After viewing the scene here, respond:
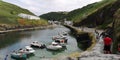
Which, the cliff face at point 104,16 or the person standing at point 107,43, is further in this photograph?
the cliff face at point 104,16

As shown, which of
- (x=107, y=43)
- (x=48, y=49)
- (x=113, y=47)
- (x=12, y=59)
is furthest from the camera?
(x=48, y=49)

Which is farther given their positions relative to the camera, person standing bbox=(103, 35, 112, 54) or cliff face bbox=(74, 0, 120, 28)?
cliff face bbox=(74, 0, 120, 28)

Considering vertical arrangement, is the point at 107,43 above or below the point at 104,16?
below

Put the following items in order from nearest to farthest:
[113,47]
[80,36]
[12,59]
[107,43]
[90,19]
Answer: [107,43], [113,47], [12,59], [80,36], [90,19]

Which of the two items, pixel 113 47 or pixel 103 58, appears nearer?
pixel 103 58

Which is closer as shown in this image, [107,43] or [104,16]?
[107,43]

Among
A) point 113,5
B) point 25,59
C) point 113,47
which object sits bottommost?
point 25,59

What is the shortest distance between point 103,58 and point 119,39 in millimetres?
20277

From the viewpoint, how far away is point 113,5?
15725cm

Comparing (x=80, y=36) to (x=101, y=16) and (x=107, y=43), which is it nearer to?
(x=101, y=16)

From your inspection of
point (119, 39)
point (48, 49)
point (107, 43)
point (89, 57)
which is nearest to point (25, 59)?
point (48, 49)

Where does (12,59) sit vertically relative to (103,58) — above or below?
below

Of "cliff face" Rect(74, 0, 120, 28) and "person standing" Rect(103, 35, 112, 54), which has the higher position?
"cliff face" Rect(74, 0, 120, 28)

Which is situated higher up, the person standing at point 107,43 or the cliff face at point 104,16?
the cliff face at point 104,16
